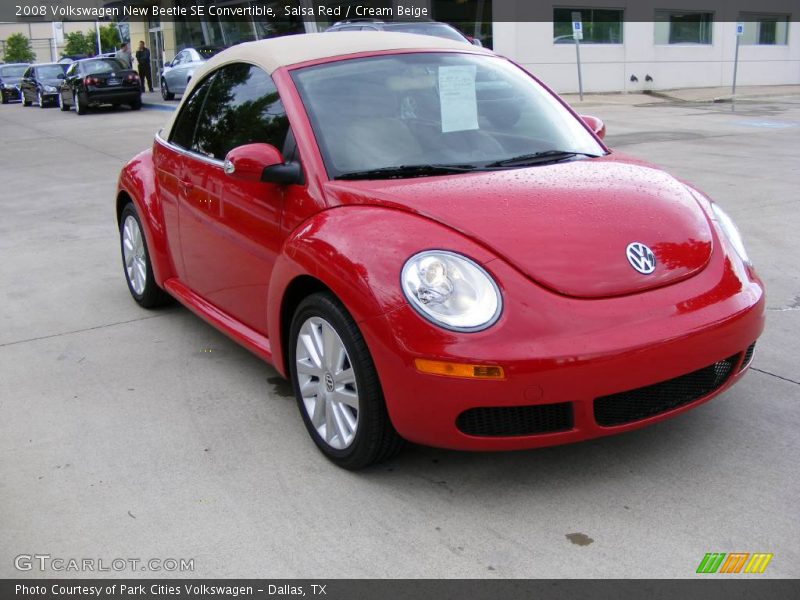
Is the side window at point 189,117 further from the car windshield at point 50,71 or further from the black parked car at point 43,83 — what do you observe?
the car windshield at point 50,71

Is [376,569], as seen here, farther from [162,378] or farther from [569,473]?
[162,378]

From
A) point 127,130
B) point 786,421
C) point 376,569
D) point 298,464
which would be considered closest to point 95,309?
point 298,464

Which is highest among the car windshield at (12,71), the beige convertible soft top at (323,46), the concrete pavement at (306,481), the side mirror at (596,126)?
the beige convertible soft top at (323,46)

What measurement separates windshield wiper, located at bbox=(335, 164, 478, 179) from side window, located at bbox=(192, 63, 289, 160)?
454 mm

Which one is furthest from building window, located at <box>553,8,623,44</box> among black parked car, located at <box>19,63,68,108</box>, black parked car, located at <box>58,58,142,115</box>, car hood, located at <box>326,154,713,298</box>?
car hood, located at <box>326,154,713,298</box>

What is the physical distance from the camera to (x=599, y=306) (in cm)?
291

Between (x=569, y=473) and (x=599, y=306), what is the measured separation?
676mm

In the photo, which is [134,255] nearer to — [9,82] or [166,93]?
[166,93]

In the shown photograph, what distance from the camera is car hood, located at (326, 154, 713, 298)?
9.80 ft

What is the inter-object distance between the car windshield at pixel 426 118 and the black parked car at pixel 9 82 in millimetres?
34473

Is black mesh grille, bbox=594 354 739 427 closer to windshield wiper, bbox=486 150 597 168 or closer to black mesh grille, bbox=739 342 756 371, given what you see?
black mesh grille, bbox=739 342 756 371

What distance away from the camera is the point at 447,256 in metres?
2.98

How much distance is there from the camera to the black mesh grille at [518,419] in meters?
2.88

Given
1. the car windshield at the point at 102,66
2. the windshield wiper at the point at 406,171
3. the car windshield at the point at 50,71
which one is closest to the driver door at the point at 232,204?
the windshield wiper at the point at 406,171
